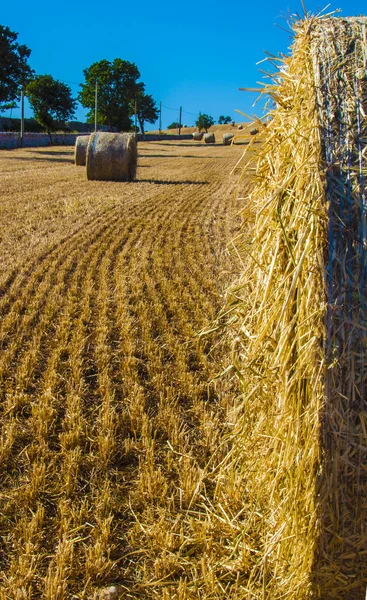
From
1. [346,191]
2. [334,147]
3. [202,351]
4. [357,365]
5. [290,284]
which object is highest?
[334,147]

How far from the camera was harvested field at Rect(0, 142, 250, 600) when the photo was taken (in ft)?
8.49

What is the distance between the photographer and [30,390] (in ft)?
13.5

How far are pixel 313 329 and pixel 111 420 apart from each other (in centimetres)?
185

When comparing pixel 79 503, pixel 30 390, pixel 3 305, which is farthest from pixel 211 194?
pixel 79 503

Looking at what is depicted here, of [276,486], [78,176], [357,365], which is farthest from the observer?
[78,176]

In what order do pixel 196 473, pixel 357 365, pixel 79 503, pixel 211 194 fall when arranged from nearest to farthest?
pixel 357 365 < pixel 79 503 < pixel 196 473 < pixel 211 194

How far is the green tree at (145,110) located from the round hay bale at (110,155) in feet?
198

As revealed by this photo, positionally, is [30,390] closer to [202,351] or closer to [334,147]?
[202,351]

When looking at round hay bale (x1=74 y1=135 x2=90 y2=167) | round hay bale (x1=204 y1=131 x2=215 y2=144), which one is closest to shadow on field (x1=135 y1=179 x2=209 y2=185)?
round hay bale (x1=74 y1=135 x2=90 y2=167)

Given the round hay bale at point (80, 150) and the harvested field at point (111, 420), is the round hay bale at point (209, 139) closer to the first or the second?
the round hay bale at point (80, 150)

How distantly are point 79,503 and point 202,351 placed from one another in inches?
81.7

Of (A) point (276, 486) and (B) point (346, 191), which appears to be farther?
(A) point (276, 486)

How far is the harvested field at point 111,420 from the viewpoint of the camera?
259cm

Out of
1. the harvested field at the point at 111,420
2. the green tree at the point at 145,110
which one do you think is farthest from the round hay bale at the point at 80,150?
the green tree at the point at 145,110
